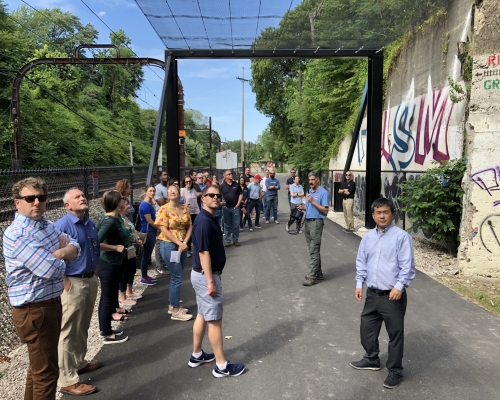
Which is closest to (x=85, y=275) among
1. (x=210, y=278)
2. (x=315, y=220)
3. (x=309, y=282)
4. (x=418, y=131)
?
(x=210, y=278)

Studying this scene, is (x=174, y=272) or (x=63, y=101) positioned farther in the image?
(x=63, y=101)

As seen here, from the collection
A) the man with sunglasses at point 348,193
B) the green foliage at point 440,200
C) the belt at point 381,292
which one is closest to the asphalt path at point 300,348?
the belt at point 381,292

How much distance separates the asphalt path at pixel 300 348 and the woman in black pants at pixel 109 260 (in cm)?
25

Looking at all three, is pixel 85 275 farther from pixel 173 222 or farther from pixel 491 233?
pixel 491 233

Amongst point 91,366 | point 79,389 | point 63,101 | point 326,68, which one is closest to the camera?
point 79,389

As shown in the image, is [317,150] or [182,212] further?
[317,150]

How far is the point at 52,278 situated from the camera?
2.80m

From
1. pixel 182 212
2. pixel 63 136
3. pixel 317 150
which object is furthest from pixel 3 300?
pixel 63 136

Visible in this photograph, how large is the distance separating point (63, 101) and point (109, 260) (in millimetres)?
29887

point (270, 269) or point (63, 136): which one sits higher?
point (63, 136)

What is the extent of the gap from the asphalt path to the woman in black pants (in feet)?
0.82

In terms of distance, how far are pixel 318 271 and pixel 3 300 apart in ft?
15.5

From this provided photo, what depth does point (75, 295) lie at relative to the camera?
3461mm

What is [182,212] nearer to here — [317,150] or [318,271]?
[318,271]
